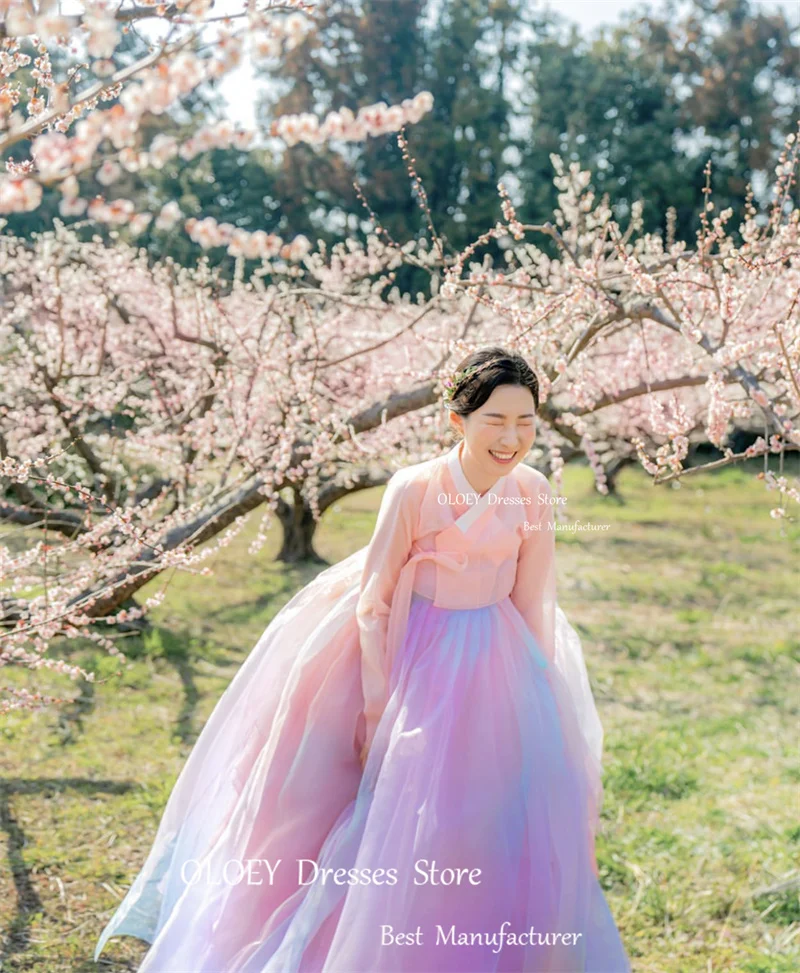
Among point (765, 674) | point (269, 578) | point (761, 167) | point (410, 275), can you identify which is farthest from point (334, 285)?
point (761, 167)

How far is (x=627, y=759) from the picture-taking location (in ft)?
14.0

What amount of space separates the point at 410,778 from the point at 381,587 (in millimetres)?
465

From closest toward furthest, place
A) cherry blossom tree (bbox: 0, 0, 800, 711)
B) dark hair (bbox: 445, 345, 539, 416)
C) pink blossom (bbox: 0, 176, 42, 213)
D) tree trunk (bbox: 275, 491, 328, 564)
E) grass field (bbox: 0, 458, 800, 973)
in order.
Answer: pink blossom (bbox: 0, 176, 42, 213), cherry blossom tree (bbox: 0, 0, 800, 711), dark hair (bbox: 445, 345, 539, 416), grass field (bbox: 0, 458, 800, 973), tree trunk (bbox: 275, 491, 328, 564)

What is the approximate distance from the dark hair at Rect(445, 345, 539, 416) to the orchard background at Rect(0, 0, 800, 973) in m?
0.54

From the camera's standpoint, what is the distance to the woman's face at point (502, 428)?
221 centimetres

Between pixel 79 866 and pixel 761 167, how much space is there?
20648 mm

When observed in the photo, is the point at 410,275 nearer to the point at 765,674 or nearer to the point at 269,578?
the point at 269,578

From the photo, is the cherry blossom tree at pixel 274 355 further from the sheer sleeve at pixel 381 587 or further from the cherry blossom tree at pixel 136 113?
the sheer sleeve at pixel 381 587

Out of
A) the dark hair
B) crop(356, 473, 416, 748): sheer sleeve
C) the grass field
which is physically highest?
the dark hair

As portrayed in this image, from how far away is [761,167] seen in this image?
19953 mm

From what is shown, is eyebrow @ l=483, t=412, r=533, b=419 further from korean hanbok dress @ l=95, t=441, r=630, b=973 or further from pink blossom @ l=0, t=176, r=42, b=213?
pink blossom @ l=0, t=176, r=42, b=213

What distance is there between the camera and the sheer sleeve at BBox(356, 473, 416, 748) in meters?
2.27

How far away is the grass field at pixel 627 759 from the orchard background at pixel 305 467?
0.02 metres

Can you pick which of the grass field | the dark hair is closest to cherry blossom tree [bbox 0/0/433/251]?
the dark hair
